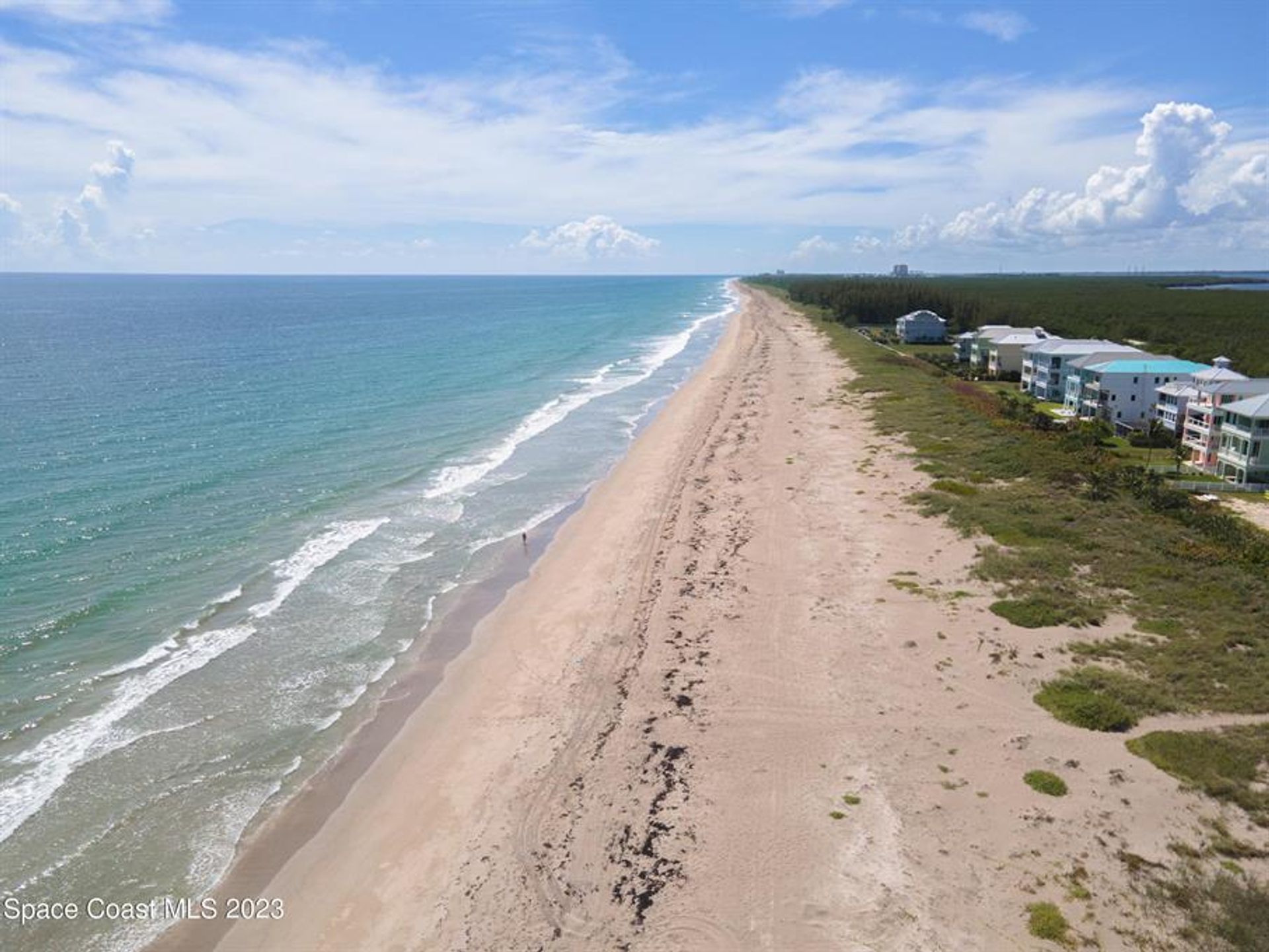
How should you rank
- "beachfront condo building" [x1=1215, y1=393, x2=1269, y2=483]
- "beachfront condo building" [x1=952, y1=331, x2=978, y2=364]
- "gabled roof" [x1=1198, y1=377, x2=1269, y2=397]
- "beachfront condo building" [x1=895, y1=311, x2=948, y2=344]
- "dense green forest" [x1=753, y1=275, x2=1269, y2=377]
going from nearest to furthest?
"beachfront condo building" [x1=1215, y1=393, x2=1269, y2=483]
"gabled roof" [x1=1198, y1=377, x2=1269, y2=397]
"beachfront condo building" [x1=952, y1=331, x2=978, y2=364]
"dense green forest" [x1=753, y1=275, x2=1269, y2=377]
"beachfront condo building" [x1=895, y1=311, x2=948, y2=344]

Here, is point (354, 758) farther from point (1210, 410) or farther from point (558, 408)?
point (558, 408)

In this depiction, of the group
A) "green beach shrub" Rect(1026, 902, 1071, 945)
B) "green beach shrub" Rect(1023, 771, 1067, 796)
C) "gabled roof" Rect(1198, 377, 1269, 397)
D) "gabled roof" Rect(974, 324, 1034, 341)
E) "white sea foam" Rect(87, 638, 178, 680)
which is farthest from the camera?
"gabled roof" Rect(974, 324, 1034, 341)

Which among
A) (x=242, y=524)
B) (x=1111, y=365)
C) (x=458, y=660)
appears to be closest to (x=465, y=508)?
(x=242, y=524)

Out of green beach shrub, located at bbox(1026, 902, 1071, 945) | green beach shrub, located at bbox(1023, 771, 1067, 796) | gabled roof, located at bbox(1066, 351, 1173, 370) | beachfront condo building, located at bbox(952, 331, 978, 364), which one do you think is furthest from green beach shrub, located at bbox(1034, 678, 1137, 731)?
beachfront condo building, located at bbox(952, 331, 978, 364)

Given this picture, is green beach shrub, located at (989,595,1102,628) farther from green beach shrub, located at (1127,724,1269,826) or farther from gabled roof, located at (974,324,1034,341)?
gabled roof, located at (974,324,1034,341)

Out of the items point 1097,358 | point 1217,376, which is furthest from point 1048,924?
point 1097,358

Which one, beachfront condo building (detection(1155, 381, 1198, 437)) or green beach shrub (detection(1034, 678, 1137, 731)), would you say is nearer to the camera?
green beach shrub (detection(1034, 678, 1137, 731))

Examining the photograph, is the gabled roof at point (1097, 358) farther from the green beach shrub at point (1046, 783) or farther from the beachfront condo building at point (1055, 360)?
the green beach shrub at point (1046, 783)

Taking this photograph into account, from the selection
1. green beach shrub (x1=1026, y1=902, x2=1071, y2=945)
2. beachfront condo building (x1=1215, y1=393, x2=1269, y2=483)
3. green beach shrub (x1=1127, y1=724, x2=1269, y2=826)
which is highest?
beachfront condo building (x1=1215, y1=393, x2=1269, y2=483)
